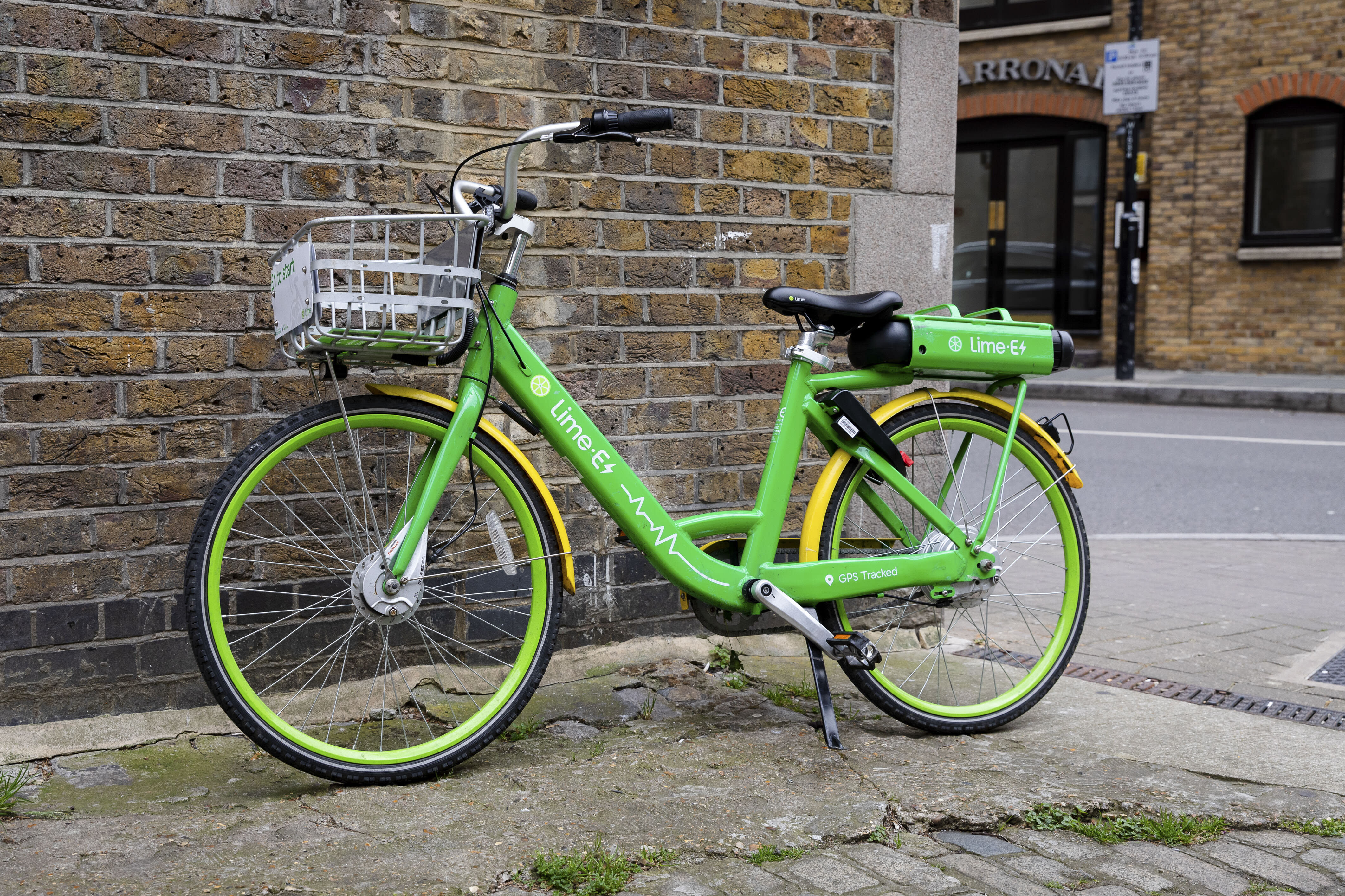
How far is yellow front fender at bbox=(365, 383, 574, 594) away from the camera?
3258mm

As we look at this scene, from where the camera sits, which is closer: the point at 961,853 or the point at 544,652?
the point at 961,853

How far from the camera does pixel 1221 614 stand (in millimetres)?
5391

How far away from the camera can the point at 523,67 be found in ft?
12.8

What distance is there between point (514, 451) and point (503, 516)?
0.38m

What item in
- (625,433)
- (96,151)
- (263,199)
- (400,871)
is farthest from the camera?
(625,433)

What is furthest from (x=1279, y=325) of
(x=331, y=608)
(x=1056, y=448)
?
(x=331, y=608)

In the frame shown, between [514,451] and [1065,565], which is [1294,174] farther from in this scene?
[514,451]

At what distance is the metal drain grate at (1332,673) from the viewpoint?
438cm

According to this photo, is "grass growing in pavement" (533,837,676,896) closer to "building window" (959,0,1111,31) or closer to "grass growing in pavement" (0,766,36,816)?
"grass growing in pavement" (0,766,36,816)

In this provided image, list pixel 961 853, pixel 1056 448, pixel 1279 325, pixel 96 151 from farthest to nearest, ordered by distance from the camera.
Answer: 1. pixel 1279 325
2. pixel 1056 448
3. pixel 96 151
4. pixel 961 853

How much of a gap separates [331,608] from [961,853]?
185 cm

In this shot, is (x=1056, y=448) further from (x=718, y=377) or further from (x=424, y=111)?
(x=424, y=111)

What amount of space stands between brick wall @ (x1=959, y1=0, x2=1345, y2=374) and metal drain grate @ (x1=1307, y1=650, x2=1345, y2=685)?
534 inches

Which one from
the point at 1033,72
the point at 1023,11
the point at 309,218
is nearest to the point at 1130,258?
the point at 1033,72
